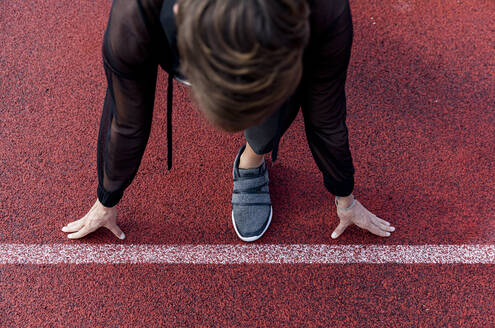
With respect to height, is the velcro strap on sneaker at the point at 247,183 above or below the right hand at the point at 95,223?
below

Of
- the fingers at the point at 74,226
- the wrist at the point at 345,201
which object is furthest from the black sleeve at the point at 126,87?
the wrist at the point at 345,201

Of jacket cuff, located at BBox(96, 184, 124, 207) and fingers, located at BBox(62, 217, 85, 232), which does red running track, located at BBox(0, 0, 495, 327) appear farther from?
jacket cuff, located at BBox(96, 184, 124, 207)

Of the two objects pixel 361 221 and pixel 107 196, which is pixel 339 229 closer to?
pixel 361 221

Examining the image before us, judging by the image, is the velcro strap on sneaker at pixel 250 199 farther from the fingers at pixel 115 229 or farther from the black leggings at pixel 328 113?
the fingers at pixel 115 229

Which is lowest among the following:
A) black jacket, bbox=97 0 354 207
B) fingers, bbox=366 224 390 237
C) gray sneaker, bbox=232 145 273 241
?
fingers, bbox=366 224 390 237

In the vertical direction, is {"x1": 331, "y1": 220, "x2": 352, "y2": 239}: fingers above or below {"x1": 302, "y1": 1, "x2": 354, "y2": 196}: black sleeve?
below

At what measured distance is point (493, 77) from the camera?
119 inches

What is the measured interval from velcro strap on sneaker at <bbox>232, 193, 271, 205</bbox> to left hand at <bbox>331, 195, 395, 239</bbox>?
46 cm

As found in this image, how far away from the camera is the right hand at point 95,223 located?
206 cm

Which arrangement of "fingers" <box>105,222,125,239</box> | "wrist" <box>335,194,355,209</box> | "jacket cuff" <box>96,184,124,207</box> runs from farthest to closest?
"fingers" <box>105,222,125,239</box>, "wrist" <box>335,194,355,209</box>, "jacket cuff" <box>96,184,124,207</box>

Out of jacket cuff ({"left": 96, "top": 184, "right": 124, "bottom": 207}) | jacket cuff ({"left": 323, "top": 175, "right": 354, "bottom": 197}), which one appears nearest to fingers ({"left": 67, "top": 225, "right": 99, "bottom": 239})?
jacket cuff ({"left": 96, "top": 184, "right": 124, "bottom": 207})

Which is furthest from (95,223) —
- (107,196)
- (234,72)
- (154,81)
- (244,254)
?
(234,72)

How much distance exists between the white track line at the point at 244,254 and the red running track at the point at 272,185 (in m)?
0.04

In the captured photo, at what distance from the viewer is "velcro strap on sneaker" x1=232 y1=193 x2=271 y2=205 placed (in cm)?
240
